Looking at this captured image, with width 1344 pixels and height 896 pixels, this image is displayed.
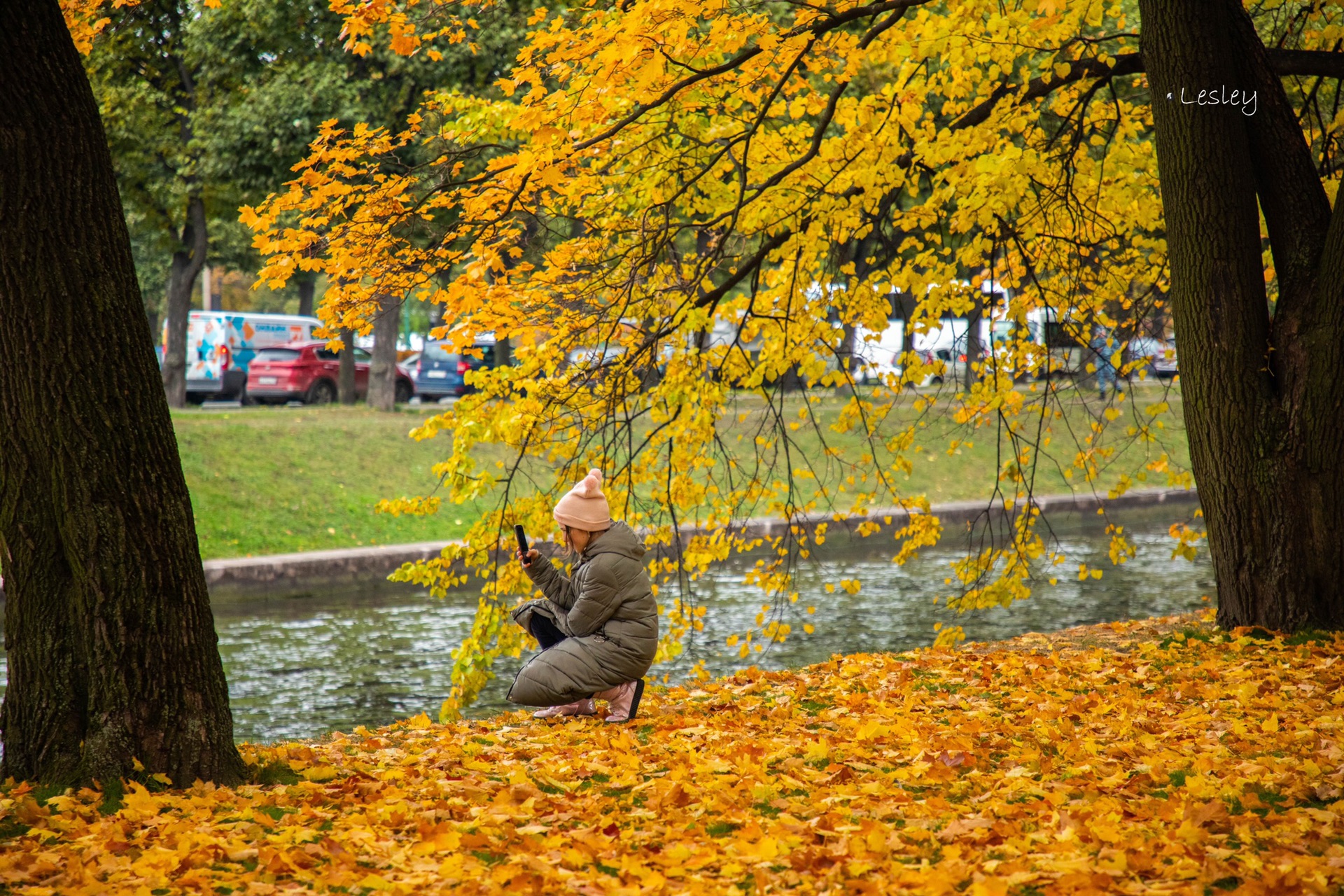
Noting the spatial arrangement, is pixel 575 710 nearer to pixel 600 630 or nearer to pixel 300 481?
pixel 600 630

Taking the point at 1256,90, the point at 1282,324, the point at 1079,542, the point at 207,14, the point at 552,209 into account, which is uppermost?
the point at 207,14

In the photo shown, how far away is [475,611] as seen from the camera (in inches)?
528

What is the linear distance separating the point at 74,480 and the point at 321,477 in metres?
13.7

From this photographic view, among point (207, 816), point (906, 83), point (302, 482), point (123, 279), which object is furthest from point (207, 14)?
point (207, 816)

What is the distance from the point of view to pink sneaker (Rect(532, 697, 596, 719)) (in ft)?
20.6

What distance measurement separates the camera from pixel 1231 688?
19.5 ft

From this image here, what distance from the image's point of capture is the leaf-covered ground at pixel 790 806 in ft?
11.5

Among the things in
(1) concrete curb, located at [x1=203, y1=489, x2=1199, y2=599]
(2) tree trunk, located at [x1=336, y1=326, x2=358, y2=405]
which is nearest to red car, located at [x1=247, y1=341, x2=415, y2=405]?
(2) tree trunk, located at [x1=336, y1=326, x2=358, y2=405]

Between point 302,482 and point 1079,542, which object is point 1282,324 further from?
point 302,482

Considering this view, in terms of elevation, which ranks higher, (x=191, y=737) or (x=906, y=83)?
(x=906, y=83)

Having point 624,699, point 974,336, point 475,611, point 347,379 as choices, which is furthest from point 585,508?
point 347,379

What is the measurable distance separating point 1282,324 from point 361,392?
82.4 ft

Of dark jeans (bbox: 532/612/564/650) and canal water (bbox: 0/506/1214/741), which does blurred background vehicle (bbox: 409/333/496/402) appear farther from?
dark jeans (bbox: 532/612/564/650)

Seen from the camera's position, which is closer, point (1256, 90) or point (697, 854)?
point (697, 854)
